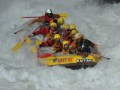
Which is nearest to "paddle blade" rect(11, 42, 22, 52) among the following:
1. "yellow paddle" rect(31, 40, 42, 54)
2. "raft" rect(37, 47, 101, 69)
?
"yellow paddle" rect(31, 40, 42, 54)

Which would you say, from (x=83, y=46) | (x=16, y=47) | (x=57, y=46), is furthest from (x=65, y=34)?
(x=16, y=47)

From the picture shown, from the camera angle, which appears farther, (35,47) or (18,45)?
(18,45)

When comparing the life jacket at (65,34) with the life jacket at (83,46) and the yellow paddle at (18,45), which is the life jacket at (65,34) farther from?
the yellow paddle at (18,45)

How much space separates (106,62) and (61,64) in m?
1.13

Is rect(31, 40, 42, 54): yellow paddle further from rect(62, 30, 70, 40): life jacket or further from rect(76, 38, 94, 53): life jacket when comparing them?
rect(76, 38, 94, 53): life jacket

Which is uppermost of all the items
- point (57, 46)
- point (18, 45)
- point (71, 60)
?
point (57, 46)

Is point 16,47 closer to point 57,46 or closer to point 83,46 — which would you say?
point 57,46

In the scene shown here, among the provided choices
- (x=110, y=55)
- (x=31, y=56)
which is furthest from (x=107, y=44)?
(x=31, y=56)

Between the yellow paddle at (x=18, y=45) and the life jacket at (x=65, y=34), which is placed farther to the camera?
the yellow paddle at (x=18, y=45)

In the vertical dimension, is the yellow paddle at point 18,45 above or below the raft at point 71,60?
above

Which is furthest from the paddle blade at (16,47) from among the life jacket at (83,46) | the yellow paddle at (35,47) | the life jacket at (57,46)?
the life jacket at (83,46)

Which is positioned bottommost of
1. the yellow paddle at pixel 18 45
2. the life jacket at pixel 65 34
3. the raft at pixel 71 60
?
the raft at pixel 71 60

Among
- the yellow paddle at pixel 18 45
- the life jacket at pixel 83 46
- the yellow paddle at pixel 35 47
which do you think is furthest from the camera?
the yellow paddle at pixel 18 45

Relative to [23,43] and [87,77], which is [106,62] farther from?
[23,43]
